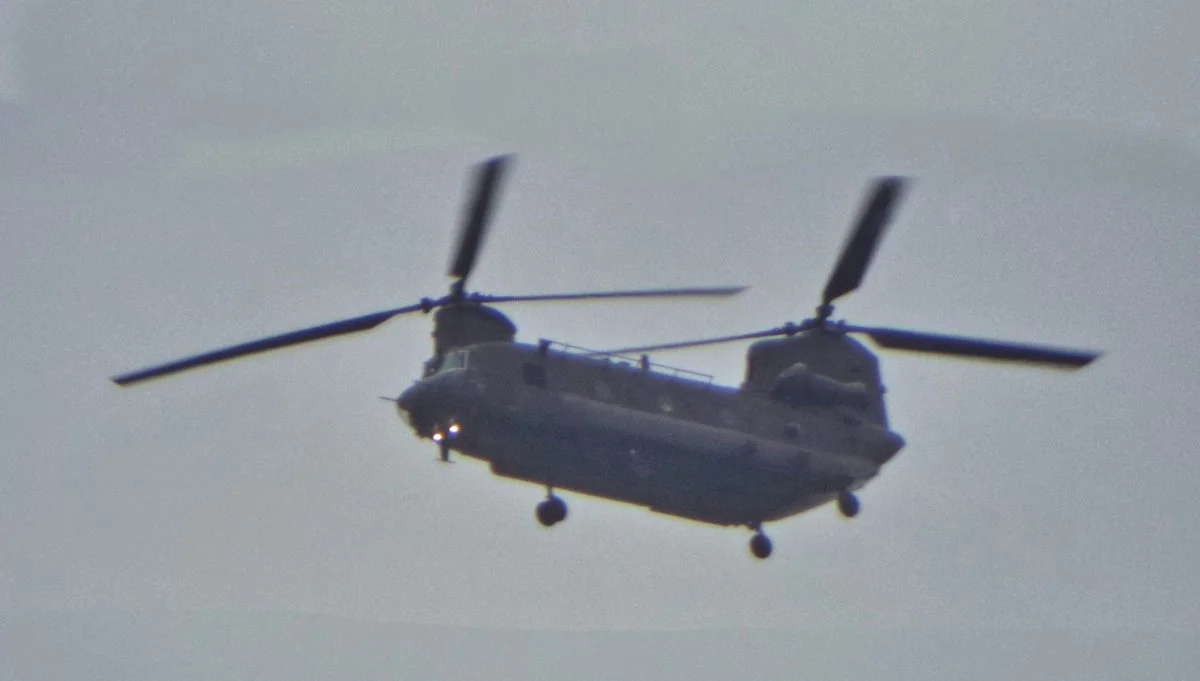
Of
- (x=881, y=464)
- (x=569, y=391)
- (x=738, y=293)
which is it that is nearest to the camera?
(x=738, y=293)

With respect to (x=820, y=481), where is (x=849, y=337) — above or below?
above

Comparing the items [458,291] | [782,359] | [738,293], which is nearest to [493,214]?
[458,291]

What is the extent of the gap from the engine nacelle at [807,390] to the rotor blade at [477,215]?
701 cm

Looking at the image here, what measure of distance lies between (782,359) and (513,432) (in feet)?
24.4

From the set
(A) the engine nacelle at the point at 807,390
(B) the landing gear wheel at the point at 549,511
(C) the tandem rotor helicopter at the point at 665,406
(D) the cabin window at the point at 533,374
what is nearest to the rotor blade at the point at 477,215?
(C) the tandem rotor helicopter at the point at 665,406

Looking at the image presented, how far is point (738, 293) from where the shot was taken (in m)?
33.1

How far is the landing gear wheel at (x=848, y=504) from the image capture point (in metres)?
37.8

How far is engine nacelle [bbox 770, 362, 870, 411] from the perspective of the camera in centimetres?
3850

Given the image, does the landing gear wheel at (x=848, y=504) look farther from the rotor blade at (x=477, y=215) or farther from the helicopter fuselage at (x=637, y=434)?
the rotor blade at (x=477, y=215)

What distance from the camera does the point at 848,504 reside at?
37.9 meters

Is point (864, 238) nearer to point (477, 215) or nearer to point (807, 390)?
point (807, 390)

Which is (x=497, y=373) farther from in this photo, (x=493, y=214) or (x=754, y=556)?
(x=754, y=556)

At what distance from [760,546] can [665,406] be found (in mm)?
3711

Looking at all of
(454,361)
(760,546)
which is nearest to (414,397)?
(454,361)
